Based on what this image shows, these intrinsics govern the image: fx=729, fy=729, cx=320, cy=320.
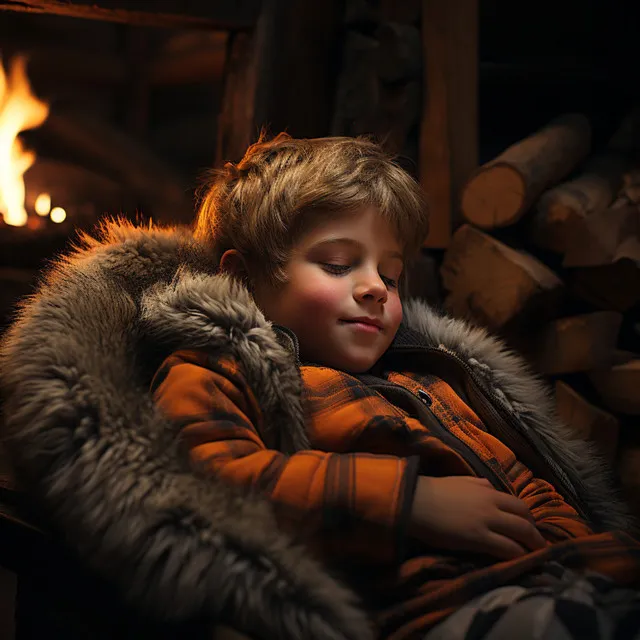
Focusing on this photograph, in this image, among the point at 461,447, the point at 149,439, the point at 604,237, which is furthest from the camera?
the point at 604,237

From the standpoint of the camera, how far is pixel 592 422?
174 centimetres

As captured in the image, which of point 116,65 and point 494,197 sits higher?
point 116,65

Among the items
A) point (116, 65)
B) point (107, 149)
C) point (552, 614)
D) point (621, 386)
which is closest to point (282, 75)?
point (621, 386)

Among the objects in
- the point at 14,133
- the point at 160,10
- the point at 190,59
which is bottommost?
the point at 14,133

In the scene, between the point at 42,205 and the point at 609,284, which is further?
the point at 42,205

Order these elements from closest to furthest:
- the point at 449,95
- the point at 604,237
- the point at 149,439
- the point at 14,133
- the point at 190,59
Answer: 1. the point at 149,439
2. the point at 604,237
3. the point at 449,95
4. the point at 14,133
5. the point at 190,59

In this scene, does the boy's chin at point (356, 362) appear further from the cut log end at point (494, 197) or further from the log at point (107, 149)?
the log at point (107, 149)

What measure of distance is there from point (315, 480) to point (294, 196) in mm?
508

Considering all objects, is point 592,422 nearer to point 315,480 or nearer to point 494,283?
point 494,283

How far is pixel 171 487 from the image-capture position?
2.94 ft

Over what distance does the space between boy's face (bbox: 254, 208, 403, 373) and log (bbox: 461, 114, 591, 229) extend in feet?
2.04

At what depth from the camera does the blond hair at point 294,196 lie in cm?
121

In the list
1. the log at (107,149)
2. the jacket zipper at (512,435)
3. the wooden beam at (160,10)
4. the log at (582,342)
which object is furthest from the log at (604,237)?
the log at (107,149)

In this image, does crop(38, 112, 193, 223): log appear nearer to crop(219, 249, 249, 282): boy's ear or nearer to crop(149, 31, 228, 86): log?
crop(149, 31, 228, 86): log
